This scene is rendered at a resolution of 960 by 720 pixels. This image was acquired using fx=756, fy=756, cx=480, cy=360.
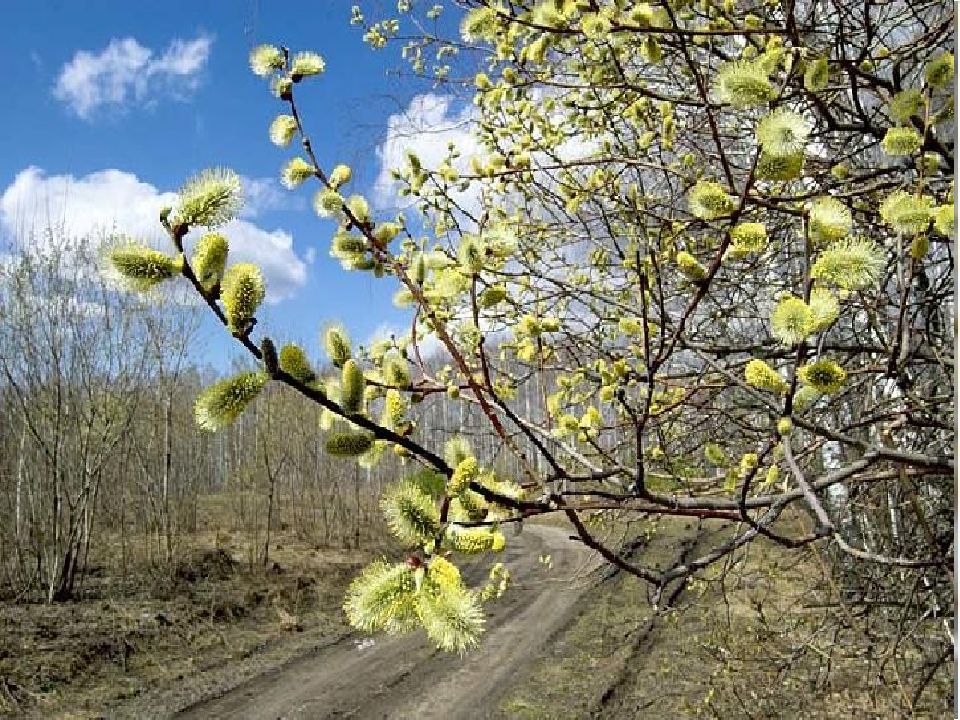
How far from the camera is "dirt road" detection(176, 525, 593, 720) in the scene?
5.75m

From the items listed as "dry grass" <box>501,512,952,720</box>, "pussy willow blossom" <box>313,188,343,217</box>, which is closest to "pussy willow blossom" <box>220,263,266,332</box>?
"pussy willow blossom" <box>313,188,343,217</box>

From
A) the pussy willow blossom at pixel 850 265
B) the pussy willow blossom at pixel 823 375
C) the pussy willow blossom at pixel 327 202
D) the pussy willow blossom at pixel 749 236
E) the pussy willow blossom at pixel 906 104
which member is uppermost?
the pussy willow blossom at pixel 906 104

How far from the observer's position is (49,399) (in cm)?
978

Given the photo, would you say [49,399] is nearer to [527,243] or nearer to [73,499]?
[73,499]

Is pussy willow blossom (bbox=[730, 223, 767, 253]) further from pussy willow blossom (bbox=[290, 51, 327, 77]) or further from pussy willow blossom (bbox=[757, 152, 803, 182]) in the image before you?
pussy willow blossom (bbox=[290, 51, 327, 77])

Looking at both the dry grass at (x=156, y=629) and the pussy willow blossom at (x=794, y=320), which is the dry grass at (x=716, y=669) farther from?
the dry grass at (x=156, y=629)

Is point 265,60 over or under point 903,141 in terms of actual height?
over

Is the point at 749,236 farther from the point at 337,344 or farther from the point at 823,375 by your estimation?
the point at 337,344

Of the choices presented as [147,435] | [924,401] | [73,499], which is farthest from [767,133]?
[147,435]

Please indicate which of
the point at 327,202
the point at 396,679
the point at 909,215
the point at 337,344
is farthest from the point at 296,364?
the point at 396,679

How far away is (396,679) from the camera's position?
6.36 meters

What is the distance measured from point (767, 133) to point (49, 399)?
10.8 metres

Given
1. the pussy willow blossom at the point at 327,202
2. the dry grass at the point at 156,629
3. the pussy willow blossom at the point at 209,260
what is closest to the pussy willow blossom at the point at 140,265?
the pussy willow blossom at the point at 209,260

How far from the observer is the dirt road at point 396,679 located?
18.9 ft
